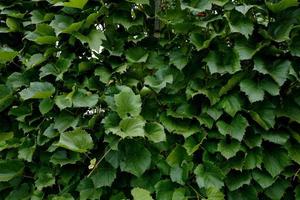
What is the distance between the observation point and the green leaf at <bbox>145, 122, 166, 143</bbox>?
2074mm

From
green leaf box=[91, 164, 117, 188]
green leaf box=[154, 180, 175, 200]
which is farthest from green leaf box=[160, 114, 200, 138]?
green leaf box=[91, 164, 117, 188]

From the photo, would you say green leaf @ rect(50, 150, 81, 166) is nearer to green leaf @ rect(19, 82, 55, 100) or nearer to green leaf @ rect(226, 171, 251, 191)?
green leaf @ rect(19, 82, 55, 100)

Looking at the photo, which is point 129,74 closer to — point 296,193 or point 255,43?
point 255,43

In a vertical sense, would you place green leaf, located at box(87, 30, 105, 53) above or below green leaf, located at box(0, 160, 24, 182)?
above

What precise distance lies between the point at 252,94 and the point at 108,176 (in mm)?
869

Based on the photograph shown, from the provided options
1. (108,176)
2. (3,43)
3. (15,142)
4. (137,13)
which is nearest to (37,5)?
(3,43)

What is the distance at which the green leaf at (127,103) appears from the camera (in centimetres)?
208

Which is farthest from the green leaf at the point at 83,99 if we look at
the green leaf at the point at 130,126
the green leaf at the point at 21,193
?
the green leaf at the point at 21,193

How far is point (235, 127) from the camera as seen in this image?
6.78 ft

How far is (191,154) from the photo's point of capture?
2.14 m

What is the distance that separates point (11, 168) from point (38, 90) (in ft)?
1.72

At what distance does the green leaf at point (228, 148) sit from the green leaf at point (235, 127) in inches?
1.9

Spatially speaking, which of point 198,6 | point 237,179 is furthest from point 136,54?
point 237,179

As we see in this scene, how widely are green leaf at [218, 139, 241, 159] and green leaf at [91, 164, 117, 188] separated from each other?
58 centimetres
